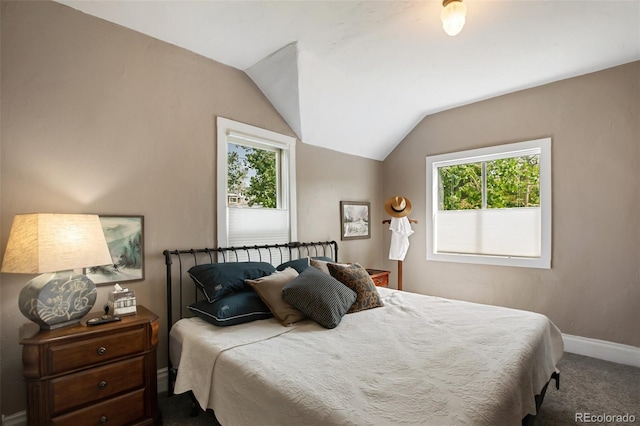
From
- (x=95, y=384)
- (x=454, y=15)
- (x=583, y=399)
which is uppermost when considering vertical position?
(x=454, y=15)

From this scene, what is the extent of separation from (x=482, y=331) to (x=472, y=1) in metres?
2.19

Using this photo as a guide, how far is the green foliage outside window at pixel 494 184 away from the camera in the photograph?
3.52 meters

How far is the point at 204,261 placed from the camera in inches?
107

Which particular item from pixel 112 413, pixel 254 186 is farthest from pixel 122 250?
pixel 254 186

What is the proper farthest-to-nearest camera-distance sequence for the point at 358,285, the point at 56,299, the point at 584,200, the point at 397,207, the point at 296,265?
the point at 397,207 → the point at 584,200 → the point at 296,265 → the point at 358,285 → the point at 56,299

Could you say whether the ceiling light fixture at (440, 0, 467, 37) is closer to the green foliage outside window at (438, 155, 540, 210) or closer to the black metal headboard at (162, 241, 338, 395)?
the green foliage outside window at (438, 155, 540, 210)

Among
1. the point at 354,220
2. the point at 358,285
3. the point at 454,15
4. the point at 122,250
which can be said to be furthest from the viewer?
the point at 354,220

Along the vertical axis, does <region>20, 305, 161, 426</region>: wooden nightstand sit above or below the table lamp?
below

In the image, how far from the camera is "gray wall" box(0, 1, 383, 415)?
6.20ft

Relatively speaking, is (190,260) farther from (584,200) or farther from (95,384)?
(584,200)

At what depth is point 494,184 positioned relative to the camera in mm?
3785

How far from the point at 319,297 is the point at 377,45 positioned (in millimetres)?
2108

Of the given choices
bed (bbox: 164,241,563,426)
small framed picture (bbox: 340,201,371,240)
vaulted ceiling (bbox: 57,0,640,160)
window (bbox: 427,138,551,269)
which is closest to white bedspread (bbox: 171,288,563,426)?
bed (bbox: 164,241,563,426)

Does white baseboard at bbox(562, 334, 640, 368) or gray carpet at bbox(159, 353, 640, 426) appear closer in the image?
gray carpet at bbox(159, 353, 640, 426)
